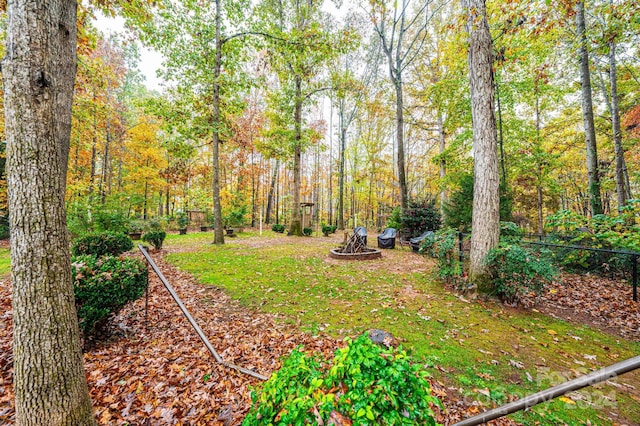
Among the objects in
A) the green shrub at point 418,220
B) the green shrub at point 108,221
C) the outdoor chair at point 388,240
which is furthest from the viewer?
the green shrub at point 418,220

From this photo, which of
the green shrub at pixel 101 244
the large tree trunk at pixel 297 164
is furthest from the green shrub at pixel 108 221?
the large tree trunk at pixel 297 164

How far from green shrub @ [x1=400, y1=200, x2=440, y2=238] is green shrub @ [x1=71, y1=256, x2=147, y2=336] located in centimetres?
1014

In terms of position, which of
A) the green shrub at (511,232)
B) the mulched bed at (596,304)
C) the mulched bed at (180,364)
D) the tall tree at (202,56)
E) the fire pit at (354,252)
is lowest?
the mulched bed at (180,364)

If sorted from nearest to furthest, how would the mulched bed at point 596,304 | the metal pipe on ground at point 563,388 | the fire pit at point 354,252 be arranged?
1. the metal pipe on ground at point 563,388
2. the mulched bed at point 596,304
3. the fire pit at point 354,252

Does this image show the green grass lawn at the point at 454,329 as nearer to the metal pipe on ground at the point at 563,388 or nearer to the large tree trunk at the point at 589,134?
the metal pipe on ground at the point at 563,388

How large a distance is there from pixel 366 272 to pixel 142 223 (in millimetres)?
11292

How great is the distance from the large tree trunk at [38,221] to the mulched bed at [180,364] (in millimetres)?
655

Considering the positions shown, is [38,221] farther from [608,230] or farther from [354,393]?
[608,230]

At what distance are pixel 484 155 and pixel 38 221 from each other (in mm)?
6163

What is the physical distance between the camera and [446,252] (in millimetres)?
5410

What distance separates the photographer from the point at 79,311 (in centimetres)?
283

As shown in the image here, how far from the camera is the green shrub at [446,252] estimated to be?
202 inches

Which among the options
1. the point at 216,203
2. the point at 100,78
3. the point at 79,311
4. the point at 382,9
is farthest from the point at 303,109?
the point at 79,311

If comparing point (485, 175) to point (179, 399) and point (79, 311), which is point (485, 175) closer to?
point (179, 399)
